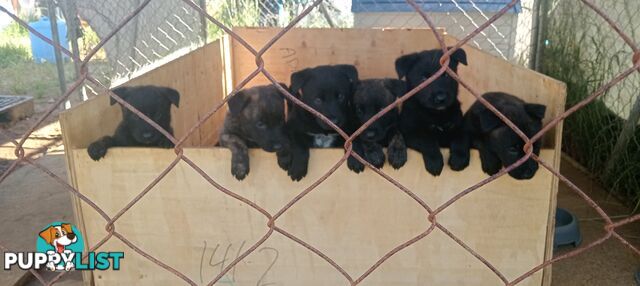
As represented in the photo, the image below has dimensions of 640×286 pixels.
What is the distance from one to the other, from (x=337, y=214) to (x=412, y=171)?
15.2 inches

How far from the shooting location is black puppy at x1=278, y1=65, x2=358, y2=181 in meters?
2.95

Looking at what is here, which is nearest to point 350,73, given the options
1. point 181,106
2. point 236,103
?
point 236,103

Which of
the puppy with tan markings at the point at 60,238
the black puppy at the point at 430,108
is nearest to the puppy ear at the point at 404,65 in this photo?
the black puppy at the point at 430,108

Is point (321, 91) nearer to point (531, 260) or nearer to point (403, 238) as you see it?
point (403, 238)

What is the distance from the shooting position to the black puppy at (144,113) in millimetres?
3004

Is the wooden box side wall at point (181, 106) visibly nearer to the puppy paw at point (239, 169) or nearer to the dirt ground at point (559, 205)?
the puppy paw at point (239, 169)

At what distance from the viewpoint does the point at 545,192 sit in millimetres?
2494

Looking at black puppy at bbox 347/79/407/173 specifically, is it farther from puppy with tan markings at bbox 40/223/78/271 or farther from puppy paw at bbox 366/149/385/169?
puppy with tan markings at bbox 40/223/78/271

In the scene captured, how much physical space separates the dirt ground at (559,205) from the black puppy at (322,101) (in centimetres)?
140

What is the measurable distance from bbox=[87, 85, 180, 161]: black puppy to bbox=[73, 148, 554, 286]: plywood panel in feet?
1.29

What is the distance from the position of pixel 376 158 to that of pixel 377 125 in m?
0.20

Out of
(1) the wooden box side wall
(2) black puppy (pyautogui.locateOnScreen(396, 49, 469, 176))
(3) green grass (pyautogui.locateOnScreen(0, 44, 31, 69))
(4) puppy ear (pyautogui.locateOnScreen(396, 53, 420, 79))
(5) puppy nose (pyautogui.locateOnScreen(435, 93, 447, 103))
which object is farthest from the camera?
(3) green grass (pyautogui.locateOnScreen(0, 44, 31, 69))

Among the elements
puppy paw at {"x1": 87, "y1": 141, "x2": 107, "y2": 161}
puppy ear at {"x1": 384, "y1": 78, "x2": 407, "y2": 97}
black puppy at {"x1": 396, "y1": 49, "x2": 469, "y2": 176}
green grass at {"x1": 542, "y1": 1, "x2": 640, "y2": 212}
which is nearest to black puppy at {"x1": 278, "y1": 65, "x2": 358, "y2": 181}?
puppy ear at {"x1": 384, "y1": 78, "x2": 407, "y2": 97}

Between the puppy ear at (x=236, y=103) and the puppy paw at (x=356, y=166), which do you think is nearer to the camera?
the puppy paw at (x=356, y=166)
